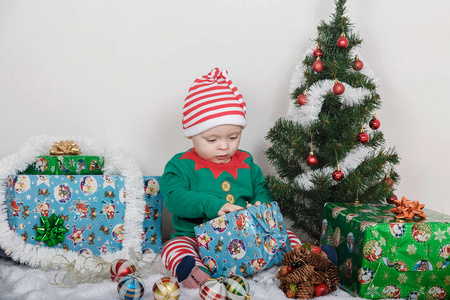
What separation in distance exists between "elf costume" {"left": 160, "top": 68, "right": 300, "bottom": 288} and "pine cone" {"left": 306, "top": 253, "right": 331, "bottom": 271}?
0.22m

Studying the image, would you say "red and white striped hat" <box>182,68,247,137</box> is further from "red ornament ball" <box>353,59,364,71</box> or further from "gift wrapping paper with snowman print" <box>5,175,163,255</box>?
"red ornament ball" <box>353,59,364,71</box>

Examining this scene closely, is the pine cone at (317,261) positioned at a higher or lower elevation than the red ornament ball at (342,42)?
lower

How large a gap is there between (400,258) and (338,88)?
61 cm

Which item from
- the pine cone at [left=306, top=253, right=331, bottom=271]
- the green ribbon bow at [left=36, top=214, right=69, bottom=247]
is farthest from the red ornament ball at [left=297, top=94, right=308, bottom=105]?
the green ribbon bow at [left=36, top=214, right=69, bottom=247]

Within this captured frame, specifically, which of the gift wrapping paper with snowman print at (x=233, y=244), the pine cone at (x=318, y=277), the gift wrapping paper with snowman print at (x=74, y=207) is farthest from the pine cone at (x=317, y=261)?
the gift wrapping paper with snowman print at (x=74, y=207)

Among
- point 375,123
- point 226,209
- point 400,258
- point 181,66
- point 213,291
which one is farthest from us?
point 181,66

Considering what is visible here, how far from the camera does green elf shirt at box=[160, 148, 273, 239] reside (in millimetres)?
1447

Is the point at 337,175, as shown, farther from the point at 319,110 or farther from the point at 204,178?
the point at 204,178

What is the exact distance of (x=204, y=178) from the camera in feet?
5.06

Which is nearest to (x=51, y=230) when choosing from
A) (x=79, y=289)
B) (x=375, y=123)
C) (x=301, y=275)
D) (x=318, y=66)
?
(x=79, y=289)

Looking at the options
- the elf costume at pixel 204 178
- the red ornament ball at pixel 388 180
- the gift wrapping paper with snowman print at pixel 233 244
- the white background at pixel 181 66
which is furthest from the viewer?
the white background at pixel 181 66

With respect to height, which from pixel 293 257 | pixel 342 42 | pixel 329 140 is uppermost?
pixel 342 42

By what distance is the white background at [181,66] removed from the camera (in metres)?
1.80

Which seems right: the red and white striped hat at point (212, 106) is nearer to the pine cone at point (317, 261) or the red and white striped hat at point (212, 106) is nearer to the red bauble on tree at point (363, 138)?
→ the red bauble on tree at point (363, 138)
